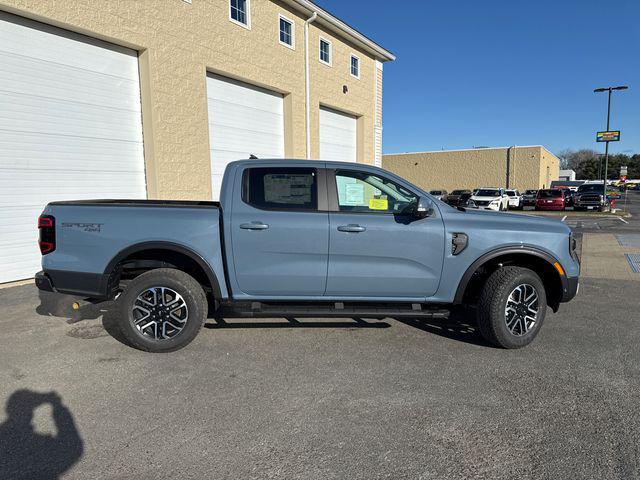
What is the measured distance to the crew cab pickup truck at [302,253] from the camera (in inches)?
165

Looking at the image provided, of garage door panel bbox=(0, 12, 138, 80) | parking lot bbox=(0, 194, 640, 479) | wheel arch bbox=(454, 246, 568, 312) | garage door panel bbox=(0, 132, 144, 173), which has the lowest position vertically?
parking lot bbox=(0, 194, 640, 479)

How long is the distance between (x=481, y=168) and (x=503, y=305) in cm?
5076

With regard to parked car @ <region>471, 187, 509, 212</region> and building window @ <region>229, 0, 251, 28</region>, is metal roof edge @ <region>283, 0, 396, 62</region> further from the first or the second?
parked car @ <region>471, 187, 509, 212</region>

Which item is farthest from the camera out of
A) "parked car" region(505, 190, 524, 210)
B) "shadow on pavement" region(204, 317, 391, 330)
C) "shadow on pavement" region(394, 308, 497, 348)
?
Result: "parked car" region(505, 190, 524, 210)

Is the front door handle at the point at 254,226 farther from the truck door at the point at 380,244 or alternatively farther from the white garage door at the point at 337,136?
the white garage door at the point at 337,136

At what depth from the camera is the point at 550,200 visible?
30375mm

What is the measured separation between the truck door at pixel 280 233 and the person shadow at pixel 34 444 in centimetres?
186

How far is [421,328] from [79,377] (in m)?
3.64

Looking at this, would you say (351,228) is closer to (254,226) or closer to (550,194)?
(254,226)

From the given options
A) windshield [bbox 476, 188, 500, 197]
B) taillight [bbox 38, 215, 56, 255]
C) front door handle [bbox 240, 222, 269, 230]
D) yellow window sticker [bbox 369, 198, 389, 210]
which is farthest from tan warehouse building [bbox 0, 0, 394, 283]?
windshield [bbox 476, 188, 500, 197]

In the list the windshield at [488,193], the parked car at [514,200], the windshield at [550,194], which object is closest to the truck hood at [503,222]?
the windshield at [488,193]

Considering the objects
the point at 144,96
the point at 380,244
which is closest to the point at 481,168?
the point at 144,96

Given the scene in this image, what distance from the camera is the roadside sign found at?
2672 cm

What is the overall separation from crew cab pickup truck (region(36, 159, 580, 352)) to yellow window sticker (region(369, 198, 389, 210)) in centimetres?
1
